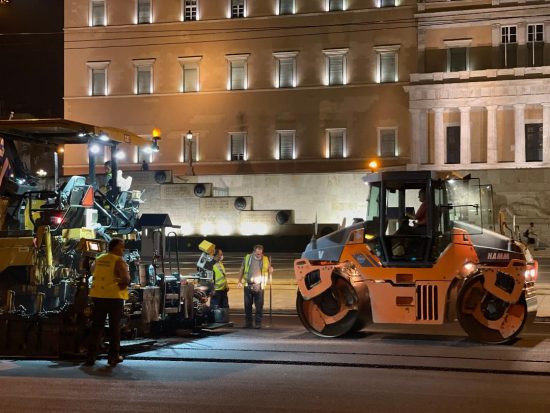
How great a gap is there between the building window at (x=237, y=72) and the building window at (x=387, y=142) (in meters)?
9.07

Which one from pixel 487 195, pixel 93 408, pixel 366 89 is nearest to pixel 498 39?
pixel 366 89

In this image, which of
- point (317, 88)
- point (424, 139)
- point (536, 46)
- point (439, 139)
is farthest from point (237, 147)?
point (536, 46)

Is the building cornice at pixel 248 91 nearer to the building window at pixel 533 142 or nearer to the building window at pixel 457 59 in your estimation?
the building window at pixel 457 59

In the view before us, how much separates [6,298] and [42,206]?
1627 mm

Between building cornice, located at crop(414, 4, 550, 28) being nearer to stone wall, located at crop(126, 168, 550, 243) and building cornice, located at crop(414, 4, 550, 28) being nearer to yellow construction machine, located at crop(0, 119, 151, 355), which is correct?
stone wall, located at crop(126, 168, 550, 243)

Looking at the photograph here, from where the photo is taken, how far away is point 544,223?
4738 centimetres

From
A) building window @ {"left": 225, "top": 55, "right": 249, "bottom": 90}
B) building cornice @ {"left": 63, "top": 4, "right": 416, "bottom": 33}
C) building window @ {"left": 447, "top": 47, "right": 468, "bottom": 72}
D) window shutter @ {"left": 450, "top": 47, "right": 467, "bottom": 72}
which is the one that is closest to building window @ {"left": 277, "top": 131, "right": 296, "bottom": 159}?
building window @ {"left": 225, "top": 55, "right": 249, "bottom": 90}

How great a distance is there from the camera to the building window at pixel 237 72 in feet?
180

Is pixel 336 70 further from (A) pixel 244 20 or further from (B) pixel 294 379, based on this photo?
(B) pixel 294 379

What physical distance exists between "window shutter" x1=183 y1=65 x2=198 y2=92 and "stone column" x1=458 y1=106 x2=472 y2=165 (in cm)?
1659

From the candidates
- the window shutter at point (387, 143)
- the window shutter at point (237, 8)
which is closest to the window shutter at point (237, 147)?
the window shutter at point (237, 8)

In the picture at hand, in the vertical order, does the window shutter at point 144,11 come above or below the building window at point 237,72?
above

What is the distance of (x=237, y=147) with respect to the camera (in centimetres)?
5519

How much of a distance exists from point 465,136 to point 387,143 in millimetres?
4618
